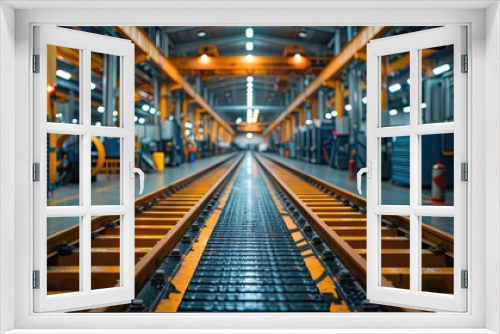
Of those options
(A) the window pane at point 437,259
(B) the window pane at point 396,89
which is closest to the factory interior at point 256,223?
(A) the window pane at point 437,259

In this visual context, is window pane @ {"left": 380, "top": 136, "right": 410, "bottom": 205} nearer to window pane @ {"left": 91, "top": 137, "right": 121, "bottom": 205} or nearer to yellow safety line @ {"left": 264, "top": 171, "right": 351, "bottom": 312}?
yellow safety line @ {"left": 264, "top": 171, "right": 351, "bottom": 312}

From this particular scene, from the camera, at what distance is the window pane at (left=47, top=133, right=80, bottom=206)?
7199 mm

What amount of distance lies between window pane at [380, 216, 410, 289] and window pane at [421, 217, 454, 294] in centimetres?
15

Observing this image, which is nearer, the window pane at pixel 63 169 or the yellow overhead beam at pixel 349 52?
the window pane at pixel 63 169

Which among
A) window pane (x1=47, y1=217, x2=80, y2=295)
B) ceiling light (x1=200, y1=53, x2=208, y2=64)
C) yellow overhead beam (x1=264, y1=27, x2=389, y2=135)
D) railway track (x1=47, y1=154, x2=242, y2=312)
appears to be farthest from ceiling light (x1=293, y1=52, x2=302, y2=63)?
window pane (x1=47, y1=217, x2=80, y2=295)

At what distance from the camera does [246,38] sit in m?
17.8

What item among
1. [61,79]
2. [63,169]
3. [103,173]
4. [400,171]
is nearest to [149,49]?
[103,173]

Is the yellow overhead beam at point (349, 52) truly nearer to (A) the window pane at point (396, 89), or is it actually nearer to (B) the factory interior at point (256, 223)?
(B) the factory interior at point (256, 223)

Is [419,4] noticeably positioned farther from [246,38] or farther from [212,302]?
[246,38]

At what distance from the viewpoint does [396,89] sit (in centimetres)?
1593

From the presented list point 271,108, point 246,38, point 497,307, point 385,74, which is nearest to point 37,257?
point 497,307

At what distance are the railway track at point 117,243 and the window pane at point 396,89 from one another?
21.2ft

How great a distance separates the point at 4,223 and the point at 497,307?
9.29ft

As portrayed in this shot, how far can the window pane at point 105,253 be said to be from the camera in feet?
10.6
